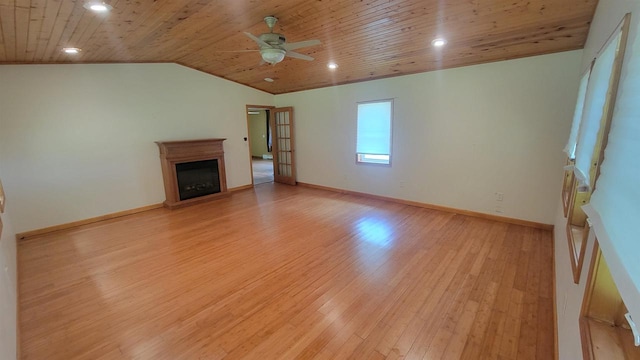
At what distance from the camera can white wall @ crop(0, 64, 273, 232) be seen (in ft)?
12.3

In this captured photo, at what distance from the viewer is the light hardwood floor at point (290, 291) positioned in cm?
185

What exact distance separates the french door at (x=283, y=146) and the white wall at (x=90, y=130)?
1.76 m

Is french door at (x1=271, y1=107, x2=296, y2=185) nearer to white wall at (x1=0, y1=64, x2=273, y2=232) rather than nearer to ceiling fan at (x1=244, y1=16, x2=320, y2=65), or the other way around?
white wall at (x1=0, y1=64, x2=273, y2=232)

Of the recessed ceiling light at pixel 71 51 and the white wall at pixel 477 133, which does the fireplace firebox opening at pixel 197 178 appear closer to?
the recessed ceiling light at pixel 71 51

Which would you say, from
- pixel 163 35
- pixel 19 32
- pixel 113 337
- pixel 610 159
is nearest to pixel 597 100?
pixel 610 159

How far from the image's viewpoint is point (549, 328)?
1.94 m

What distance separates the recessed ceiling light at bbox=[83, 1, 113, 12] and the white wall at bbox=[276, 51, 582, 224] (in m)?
3.99

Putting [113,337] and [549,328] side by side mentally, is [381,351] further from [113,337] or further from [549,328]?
[113,337]

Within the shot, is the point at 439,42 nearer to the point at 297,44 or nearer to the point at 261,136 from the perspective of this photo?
the point at 297,44

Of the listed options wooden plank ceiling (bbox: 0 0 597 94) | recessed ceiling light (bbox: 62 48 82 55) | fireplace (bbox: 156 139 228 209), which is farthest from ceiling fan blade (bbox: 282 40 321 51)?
fireplace (bbox: 156 139 228 209)

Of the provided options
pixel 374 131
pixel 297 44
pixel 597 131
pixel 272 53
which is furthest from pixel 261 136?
pixel 597 131

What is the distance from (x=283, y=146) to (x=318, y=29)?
4.21m

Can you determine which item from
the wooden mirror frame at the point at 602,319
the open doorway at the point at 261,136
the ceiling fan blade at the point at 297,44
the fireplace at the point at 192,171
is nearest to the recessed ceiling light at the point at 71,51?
the fireplace at the point at 192,171

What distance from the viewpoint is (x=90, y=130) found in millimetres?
4285
